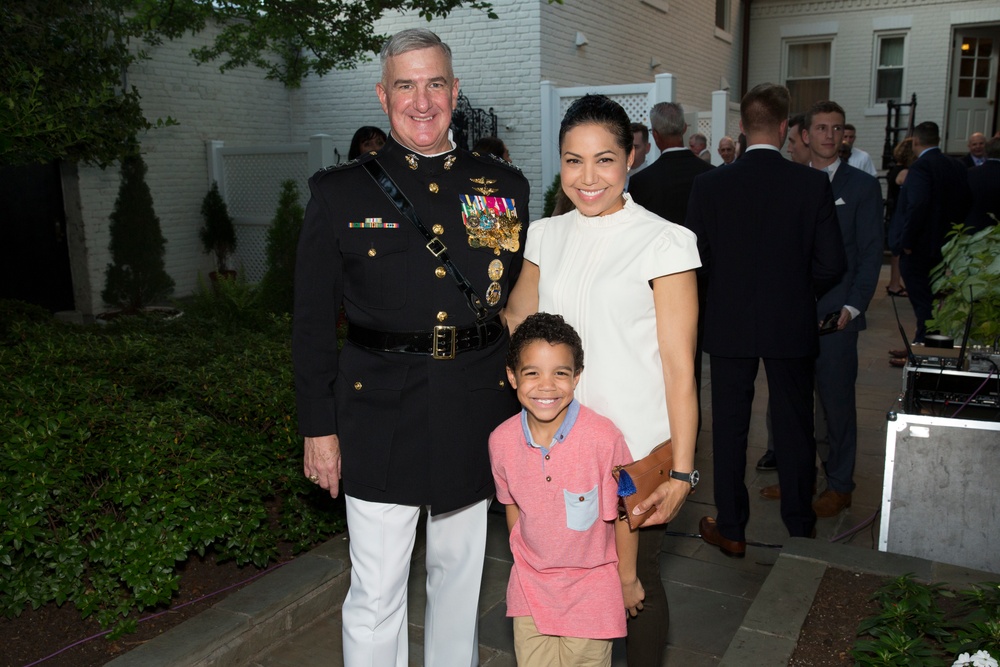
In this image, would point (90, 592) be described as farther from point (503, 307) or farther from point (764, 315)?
point (764, 315)

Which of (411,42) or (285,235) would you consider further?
(285,235)

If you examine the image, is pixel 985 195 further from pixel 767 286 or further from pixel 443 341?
pixel 443 341

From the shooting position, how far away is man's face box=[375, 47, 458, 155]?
7.42 ft

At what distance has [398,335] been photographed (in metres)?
2.38

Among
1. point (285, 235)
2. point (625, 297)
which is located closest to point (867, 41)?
point (285, 235)

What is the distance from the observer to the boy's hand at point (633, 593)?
2346 mm

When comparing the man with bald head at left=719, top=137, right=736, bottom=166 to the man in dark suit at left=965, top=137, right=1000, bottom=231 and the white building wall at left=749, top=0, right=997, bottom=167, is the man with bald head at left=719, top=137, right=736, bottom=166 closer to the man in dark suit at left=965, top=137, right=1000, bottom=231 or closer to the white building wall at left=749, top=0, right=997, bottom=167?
the man in dark suit at left=965, top=137, right=1000, bottom=231

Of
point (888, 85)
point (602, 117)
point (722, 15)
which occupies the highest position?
point (722, 15)

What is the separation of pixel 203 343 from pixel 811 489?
12.0 ft

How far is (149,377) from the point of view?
461 centimetres

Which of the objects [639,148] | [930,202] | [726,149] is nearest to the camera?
[639,148]

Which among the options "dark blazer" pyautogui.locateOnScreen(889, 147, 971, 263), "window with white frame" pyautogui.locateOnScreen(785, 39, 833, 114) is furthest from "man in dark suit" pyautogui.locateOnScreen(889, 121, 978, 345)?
"window with white frame" pyautogui.locateOnScreen(785, 39, 833, 114)

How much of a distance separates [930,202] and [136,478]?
6.90 m

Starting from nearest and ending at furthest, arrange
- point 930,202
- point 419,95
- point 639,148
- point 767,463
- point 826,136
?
point 419,95, point 826,136, point 767,463, point 639,148, point 930,202
